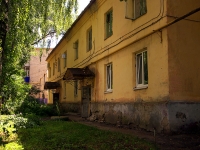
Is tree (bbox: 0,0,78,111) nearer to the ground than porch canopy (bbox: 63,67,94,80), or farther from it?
farther from it

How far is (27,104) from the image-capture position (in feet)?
60.7

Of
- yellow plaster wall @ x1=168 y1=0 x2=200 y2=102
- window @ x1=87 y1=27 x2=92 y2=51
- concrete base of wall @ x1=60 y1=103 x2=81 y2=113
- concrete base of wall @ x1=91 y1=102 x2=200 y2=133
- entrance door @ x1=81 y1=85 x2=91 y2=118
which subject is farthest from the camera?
concrete base of wall @ x1=60 y1=103 x2=81 y2=113

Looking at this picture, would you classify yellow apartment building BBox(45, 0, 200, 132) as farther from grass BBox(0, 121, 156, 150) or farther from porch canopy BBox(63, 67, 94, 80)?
grass BBox(0, 121, 156, 150)

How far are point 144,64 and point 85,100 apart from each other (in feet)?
22.5

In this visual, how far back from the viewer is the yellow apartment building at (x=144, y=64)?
24.9ft

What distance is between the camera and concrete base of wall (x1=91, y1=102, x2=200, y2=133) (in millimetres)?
7375

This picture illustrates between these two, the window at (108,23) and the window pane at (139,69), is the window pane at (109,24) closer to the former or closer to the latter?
the window at (108,23)

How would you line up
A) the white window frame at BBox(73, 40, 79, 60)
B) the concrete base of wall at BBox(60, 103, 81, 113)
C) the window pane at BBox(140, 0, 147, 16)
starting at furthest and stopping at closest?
the white window frame at BBox(73, 40, 79, 60)
the concrete base of wall at BBox(60, 103, 81, 113)
the window pane at BBox(140, 0, 147, 16)

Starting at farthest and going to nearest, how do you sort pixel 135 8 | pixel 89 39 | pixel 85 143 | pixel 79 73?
pixel 89 39
pixel 79 73
pixel 135 8
pixel 85 143

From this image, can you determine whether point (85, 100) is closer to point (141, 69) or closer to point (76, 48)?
point (76, 48)

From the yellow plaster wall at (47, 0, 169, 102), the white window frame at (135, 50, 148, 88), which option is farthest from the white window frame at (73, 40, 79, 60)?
the white window frame at (135, 50, 148, 88)

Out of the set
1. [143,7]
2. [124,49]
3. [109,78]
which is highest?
[143,7]

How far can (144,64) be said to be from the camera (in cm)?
905

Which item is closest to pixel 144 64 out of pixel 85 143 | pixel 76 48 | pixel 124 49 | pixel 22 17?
pixel 124 49
